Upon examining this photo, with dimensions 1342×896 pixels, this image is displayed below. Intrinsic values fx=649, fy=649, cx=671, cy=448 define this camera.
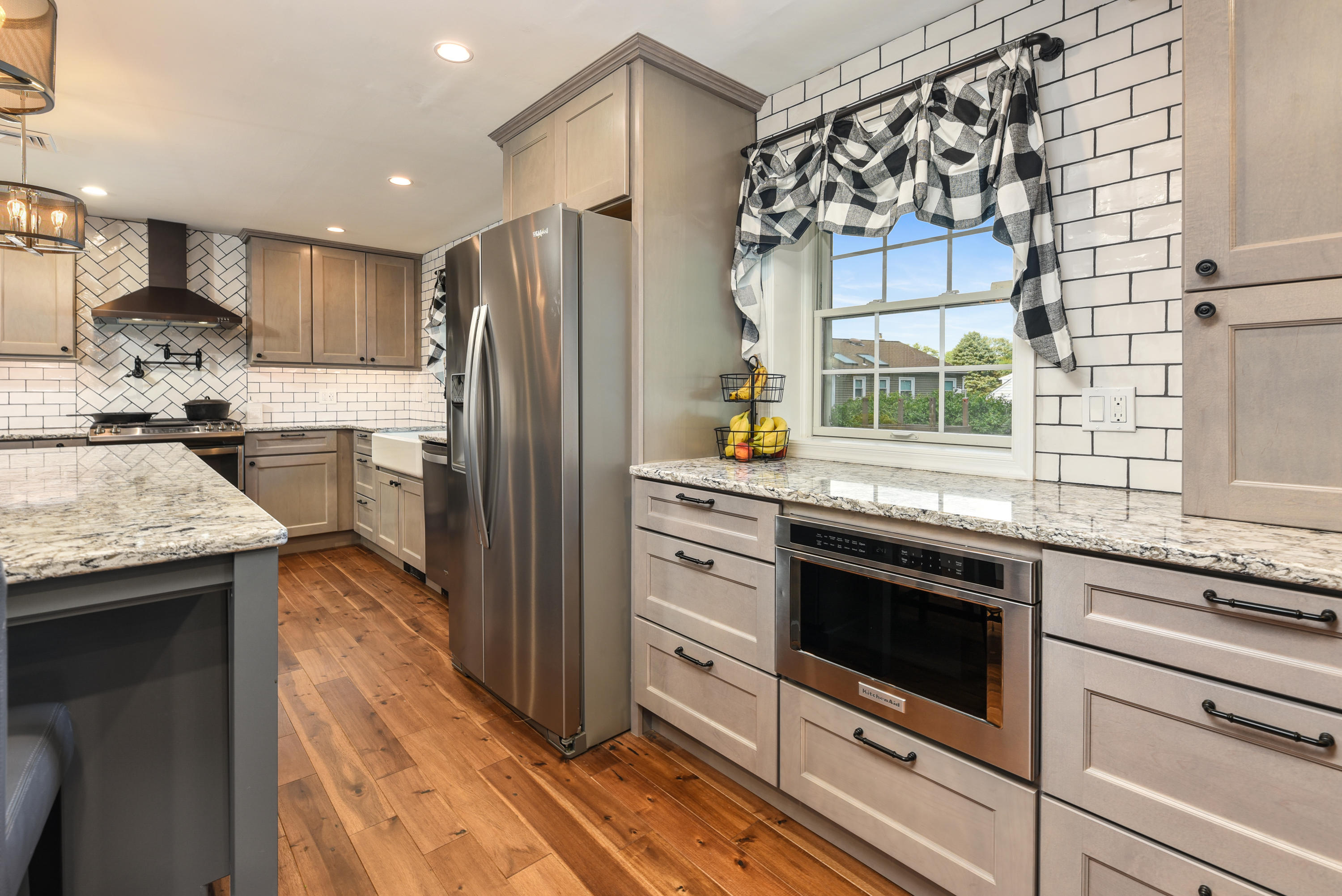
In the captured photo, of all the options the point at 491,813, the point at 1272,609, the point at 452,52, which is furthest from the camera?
the point at 452,52

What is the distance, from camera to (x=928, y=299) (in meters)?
2.30

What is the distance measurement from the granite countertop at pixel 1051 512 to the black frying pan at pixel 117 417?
13.1 ft

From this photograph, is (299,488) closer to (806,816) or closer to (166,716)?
(166,716)

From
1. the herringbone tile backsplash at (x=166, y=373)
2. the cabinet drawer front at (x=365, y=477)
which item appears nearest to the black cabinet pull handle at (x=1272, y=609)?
the cabinet drawer front at (x=365, y=477)

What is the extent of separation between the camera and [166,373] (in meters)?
4.66

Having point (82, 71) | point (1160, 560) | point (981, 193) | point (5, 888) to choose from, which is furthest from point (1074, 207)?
point (82, 71)

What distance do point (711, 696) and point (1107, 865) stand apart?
1060mm

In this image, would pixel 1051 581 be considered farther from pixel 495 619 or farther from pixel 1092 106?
pixel 495 619

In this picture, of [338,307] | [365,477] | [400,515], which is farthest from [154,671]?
[338,307]

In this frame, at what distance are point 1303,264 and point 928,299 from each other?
1141mm

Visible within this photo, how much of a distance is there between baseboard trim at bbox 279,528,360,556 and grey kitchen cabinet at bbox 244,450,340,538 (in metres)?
0.07

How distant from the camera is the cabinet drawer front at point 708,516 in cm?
185

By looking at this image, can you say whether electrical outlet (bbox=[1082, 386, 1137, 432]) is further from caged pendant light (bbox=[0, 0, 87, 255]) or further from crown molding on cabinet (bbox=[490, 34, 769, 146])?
caged pendant light (bbox=[0, 0, 87, 255])

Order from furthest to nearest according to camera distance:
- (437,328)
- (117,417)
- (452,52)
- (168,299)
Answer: (437,328)
(168,299)
(117,417)
(452,52)
